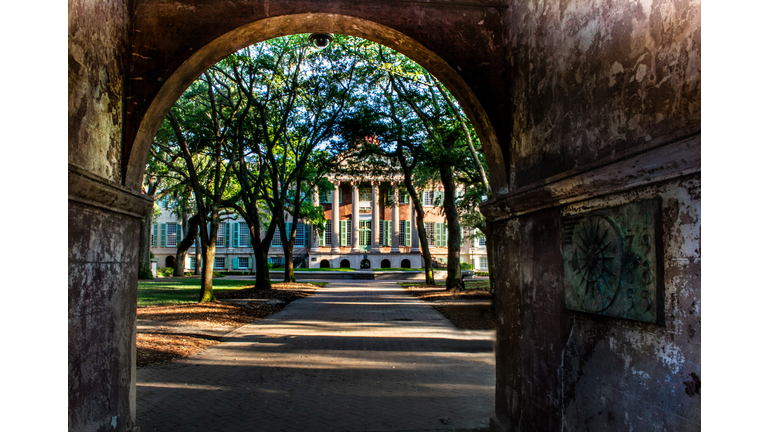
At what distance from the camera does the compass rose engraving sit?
2963mm

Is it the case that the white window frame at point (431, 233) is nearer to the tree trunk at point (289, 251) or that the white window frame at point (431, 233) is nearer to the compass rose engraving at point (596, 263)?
the tree trunk at point (289, 251)

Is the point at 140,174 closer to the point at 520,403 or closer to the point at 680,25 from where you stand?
the point at 520,403

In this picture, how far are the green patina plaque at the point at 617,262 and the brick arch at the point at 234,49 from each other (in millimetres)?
1357

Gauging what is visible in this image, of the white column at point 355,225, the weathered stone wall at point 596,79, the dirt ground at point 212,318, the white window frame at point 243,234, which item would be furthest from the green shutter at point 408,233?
the weathered stone wall at point 596,79

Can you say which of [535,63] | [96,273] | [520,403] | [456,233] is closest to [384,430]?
[520,403]

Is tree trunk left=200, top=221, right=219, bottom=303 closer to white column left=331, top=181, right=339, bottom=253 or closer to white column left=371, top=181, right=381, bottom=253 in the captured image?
white column left=371, top=181, right=381, bottom=253

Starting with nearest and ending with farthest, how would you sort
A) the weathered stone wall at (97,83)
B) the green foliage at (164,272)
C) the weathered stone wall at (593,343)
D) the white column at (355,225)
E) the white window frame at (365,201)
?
1. the weathered stone wall at (593,343)
2. the weathered stone wall at (97,83)
3. the green foliage at (164,272)
4. the white column at (355,225)
5. the white window frame at (365,201)

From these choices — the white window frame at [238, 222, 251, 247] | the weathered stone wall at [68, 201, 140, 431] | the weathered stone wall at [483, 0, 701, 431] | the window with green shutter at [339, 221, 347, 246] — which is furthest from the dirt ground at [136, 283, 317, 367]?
the white window frame at [238, 222, 251, 247]

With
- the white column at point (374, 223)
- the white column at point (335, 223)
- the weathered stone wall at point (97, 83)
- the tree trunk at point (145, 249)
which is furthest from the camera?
the white column at point (335, 223)

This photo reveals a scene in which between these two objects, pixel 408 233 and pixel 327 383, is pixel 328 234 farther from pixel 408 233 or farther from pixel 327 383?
pixel 327 383

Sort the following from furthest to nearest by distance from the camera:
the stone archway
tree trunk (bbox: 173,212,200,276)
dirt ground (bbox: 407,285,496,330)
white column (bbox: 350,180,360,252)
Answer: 1. white column (bbox: 350,180,360,252)
2. tree trunk (bbox: 173,212,200,276)
3. dirt ground (bbox: 407,285,496,330)
4. the stone archway

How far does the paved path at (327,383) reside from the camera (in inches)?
198

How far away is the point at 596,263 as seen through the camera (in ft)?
10.3

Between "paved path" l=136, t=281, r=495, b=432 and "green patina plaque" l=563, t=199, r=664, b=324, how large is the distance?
2288 mm
